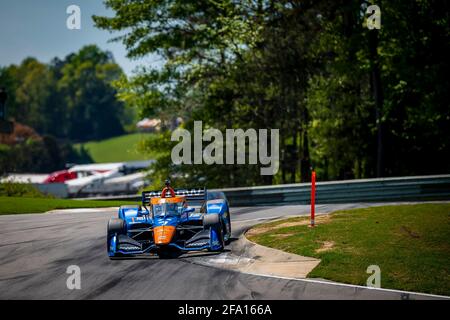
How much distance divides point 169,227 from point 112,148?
6639 inches

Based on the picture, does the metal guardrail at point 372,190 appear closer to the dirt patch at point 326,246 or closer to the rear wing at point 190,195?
the rear wing at point 190,195

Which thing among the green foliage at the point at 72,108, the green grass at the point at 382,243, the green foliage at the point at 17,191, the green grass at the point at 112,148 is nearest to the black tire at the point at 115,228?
the green grass at the point at 382,243

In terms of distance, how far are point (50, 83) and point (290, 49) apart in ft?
533

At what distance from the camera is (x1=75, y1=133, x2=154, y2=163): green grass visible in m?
169

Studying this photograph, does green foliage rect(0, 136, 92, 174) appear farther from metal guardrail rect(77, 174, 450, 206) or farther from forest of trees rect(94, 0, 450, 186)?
metal guardrail rect(77, 174, 450, 206)

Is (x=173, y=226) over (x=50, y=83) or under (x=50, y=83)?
under

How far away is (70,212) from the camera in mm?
24484

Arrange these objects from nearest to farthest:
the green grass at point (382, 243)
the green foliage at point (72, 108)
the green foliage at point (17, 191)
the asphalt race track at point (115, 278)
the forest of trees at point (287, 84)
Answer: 1. the asphalt race track at point (115, 278)
2. the green grass at point (382, 243)
3. the green foliage at point (17, 191)
4. the forest of trees at point (287, 84)
5. the green foliage at point (72, 108)

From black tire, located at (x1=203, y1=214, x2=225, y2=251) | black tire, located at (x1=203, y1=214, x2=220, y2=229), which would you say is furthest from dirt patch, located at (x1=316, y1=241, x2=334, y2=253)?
black tire, located at (x1=203, y1=214, x2=220, y2=229)

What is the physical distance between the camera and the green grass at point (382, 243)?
12.2 meters

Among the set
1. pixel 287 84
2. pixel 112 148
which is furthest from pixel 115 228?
pixel 112 148

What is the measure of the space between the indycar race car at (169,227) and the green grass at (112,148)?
472ft
